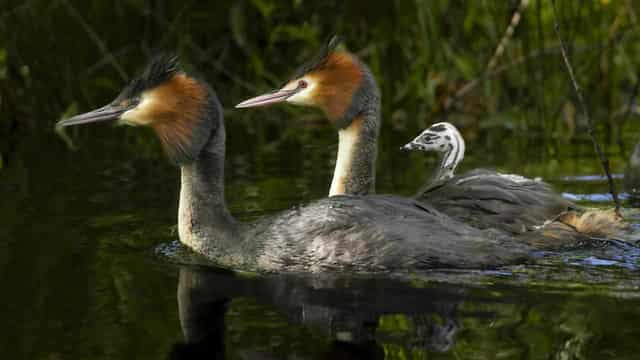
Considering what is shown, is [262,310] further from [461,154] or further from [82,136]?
[82,136]

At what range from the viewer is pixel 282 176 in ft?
29.2

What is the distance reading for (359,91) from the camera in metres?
7.10

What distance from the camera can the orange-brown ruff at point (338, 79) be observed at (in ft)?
23.2

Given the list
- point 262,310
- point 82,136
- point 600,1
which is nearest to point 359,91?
point 262,310

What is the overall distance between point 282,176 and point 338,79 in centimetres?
194

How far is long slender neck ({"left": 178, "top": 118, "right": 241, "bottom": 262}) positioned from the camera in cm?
647

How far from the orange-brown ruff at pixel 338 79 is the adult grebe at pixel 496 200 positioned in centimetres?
65

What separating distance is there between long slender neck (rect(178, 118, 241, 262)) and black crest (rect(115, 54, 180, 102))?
37cm

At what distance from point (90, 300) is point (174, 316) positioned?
0.46m

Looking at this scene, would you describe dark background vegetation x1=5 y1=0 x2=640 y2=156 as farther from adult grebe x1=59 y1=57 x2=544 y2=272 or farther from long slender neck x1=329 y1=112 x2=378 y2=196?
adult grebe x1=59 y1=57 x2=544 y2=272

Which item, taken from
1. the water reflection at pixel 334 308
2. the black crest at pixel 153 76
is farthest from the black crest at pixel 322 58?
the water reflection at pixel 334 308

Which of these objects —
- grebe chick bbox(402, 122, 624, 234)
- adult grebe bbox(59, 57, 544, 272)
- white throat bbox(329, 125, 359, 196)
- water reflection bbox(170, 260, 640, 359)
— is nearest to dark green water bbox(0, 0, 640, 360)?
water reflection bbox(170, 260, 640, 359)

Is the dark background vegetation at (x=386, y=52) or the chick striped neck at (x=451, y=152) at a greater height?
the dark background vegetation at (x=386, y=52)

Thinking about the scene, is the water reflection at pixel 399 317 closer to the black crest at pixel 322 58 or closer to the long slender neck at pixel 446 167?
the black crest at pixel 322 58
